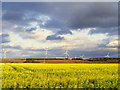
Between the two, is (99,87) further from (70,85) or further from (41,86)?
(41,86)

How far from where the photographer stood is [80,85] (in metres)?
19.1

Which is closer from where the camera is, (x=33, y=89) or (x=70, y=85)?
(x=33, y=89)

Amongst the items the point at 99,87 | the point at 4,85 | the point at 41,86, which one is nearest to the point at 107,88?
the point at 99,87

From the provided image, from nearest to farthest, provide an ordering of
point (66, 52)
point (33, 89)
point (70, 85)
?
point (33, 89)
point (70, 85)
point (66, 52)

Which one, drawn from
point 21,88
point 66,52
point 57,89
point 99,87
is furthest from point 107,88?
point 66,52

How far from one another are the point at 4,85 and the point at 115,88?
378 inches

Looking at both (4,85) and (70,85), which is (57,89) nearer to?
(70,85)

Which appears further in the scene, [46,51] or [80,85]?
[46,51]

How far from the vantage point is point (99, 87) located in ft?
62.0

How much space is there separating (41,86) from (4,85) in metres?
3.21

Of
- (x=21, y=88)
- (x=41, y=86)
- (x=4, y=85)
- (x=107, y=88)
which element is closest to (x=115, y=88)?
(x=107, y=88)

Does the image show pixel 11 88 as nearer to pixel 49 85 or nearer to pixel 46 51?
pixel 49 85

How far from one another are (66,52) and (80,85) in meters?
69.4

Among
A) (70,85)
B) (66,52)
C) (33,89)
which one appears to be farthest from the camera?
(66,52)
